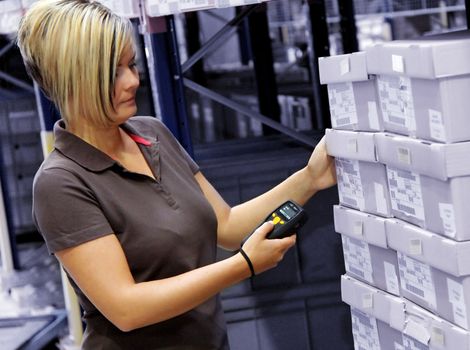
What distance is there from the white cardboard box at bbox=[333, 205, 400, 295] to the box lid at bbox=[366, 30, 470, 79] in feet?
1.49

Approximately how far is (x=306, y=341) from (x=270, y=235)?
160cm

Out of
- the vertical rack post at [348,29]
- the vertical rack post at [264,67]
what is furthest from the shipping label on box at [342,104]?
the vertical rack post at [264,67]

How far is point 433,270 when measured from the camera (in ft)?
7.34

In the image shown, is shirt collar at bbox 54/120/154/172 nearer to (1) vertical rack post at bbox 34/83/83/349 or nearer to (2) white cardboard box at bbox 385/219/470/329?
(2) white cardboard box at bbox 385/219/470/329

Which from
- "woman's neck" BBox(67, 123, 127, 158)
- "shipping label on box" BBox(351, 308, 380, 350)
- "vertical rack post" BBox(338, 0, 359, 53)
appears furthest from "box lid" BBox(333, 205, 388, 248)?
"vertical rack post" BBox(338, 0, 359, 53)

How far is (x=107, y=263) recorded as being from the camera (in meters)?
2.13

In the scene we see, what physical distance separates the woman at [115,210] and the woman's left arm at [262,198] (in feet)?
0.73

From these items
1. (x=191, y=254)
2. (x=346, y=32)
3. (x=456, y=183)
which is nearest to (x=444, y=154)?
(x=456, y=183)

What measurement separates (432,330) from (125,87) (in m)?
0.94

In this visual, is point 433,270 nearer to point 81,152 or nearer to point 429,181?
point 429,181

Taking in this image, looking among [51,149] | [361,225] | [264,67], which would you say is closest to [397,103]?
[361,225]

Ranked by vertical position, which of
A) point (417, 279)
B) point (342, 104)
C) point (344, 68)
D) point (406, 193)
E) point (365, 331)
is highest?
point (344, 68)

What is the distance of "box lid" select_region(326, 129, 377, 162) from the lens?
96.0 inches

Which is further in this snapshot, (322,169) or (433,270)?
(322,169)
